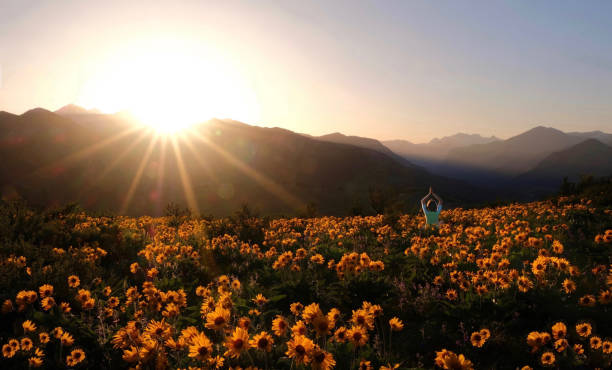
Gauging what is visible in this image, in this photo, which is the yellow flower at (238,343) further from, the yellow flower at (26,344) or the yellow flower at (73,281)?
the yellow flower at (73,281)

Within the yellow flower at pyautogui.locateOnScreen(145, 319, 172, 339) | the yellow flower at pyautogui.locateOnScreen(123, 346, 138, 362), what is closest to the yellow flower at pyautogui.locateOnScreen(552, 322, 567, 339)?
the yellow flower at pyautogui.locateOnScreen(145, 319, 172, 339)

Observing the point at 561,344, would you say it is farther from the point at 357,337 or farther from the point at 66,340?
the point at 66,340

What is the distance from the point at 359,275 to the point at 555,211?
8838mm

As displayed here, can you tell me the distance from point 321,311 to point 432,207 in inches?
374

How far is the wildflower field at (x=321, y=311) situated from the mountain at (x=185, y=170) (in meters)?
43.7

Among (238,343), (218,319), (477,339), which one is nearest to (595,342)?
(477,339)

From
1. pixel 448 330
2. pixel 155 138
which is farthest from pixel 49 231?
pixel 155 138

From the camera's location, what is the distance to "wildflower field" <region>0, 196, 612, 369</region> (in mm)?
2977

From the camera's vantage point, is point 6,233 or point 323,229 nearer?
point 6,233

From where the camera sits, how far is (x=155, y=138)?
403 ft

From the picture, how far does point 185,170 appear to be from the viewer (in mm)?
107062

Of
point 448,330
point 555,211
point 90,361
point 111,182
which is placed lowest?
point 111,182

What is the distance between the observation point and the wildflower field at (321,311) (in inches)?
117

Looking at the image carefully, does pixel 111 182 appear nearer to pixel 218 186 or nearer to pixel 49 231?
pixel 218 186
